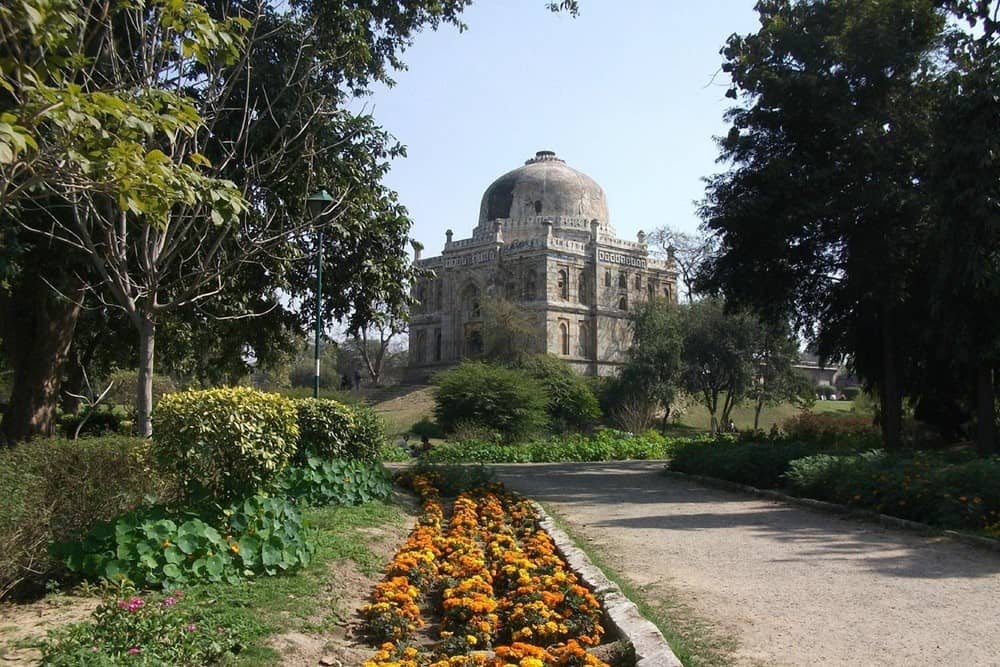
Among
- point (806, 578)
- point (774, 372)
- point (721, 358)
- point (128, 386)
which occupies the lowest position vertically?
point (806, 578)

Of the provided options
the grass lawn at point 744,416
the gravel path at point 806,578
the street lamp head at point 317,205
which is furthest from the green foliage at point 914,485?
the grass lawn at point 744,416

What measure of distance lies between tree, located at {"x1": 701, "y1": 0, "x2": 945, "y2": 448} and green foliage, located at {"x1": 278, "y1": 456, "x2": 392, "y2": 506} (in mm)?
9636

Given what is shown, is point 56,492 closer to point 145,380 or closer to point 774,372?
point 145,380

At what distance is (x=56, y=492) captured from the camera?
5.48 m

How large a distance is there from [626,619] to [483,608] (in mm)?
858

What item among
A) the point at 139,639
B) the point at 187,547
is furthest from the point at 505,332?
the point at 139,639

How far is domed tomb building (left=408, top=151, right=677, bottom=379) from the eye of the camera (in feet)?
176

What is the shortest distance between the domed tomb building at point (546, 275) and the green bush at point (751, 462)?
117ft

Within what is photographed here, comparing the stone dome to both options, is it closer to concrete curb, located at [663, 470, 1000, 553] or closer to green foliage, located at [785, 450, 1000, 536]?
concrete curb, located at [663, 470, 1000, 553]

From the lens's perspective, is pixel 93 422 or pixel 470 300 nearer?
pixel 93 422

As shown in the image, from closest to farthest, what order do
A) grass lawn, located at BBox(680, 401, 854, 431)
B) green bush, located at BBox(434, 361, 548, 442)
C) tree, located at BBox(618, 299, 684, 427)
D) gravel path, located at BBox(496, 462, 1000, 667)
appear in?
gravel path, located at BBox(496, 462, 1000, 667) < green bush, located at BBox(434, 361, 548, 442) < tree, located at BBox(618, 299, 684, 427) < grass lawn, located at BBox(680, 401, 854, 431)

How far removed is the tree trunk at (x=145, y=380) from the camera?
8.86 m

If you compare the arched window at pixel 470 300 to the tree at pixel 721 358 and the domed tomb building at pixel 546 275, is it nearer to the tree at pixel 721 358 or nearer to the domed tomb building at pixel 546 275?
the domed tomb building at pixel 546 275

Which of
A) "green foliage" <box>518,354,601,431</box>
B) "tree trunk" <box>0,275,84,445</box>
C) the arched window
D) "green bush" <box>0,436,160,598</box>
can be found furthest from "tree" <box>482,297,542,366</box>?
"green bush" <box>0,436,160,598</box>
